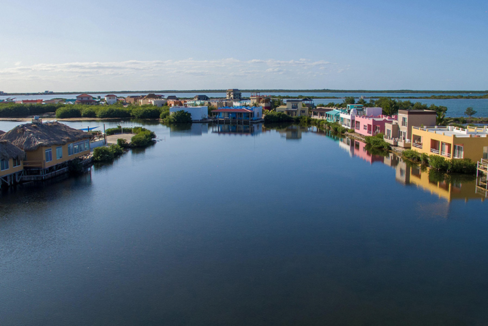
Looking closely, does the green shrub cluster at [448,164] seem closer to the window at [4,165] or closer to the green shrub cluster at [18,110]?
the window at [4,165]

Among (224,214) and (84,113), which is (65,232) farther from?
(84,113)

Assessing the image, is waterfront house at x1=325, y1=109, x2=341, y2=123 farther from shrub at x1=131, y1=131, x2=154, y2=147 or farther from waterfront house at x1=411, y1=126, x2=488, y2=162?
shrub at x1=131, y1=131, x2=154, y2=147

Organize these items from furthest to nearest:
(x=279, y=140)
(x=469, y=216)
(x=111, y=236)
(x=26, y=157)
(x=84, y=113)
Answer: (x=84, y=113)
(x=279, y=140)
(x=26, y=157)
(x=469, y=216)
(x=111, y=236)

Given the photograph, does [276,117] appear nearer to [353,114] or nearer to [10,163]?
[353,114]

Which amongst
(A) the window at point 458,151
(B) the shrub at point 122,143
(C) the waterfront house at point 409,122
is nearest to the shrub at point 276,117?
(B) the shrub at point 122,143

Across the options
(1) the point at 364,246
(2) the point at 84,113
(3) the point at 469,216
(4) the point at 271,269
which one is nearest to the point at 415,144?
(3) the point at 469,216
